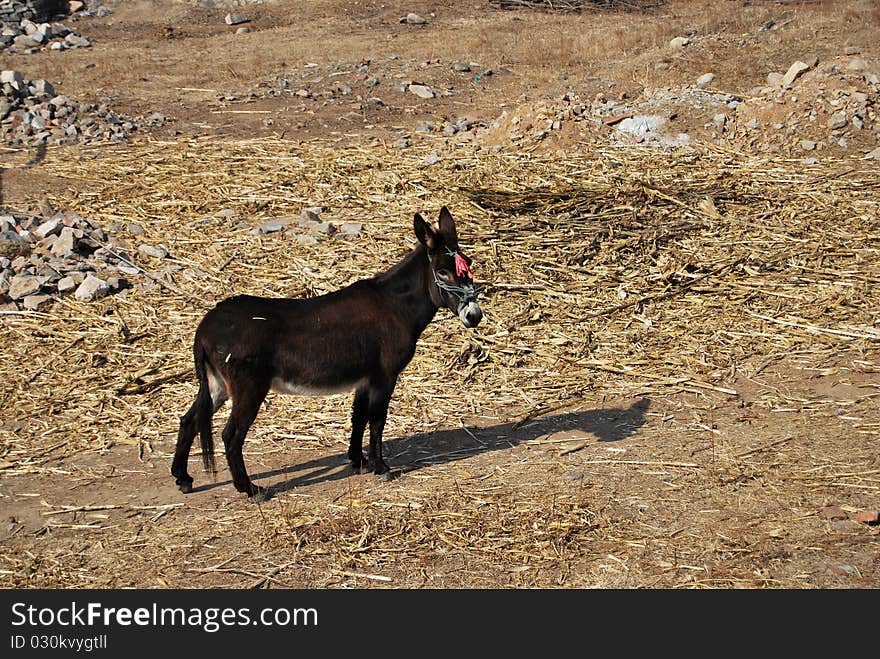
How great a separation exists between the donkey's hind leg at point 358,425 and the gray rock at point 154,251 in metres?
5.45

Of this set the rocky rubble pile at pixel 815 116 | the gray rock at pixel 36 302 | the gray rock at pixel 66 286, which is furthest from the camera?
the rocky rubble pile at pixel 815 116

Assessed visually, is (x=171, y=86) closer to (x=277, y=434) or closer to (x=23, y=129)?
(x=23, y=129)

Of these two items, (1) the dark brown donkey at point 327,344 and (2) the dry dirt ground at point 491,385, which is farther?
(1) the dark brown donkey at point 327,344

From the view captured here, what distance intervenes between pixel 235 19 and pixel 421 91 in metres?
10.2

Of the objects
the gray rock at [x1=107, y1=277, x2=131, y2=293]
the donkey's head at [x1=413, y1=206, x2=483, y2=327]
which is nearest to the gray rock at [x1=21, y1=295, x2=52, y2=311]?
the gray rock at [x1=107, y1=277, x2=131, y2=293]

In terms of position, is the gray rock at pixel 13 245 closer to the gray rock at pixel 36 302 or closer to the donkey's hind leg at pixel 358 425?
the gray rock at pixel 36 302

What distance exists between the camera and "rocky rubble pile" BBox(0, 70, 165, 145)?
58.2ft

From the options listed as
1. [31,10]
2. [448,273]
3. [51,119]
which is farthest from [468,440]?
[31,10]

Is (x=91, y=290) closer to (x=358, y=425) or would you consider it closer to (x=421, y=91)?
(x=358, y=425)

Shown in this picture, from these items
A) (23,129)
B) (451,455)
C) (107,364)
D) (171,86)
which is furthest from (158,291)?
(171,86)

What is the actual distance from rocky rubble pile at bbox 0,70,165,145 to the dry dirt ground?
846 millimetres

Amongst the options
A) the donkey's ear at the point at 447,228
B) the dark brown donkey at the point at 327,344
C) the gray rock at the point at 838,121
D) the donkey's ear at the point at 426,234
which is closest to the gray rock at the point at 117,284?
the dark brown donkey at the point at 327,344

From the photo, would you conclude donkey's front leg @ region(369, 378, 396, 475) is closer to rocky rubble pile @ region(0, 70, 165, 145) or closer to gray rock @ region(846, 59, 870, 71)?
rocky rubble pile @ region(0, 70, 165, 145)

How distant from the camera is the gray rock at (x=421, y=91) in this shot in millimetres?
20141
